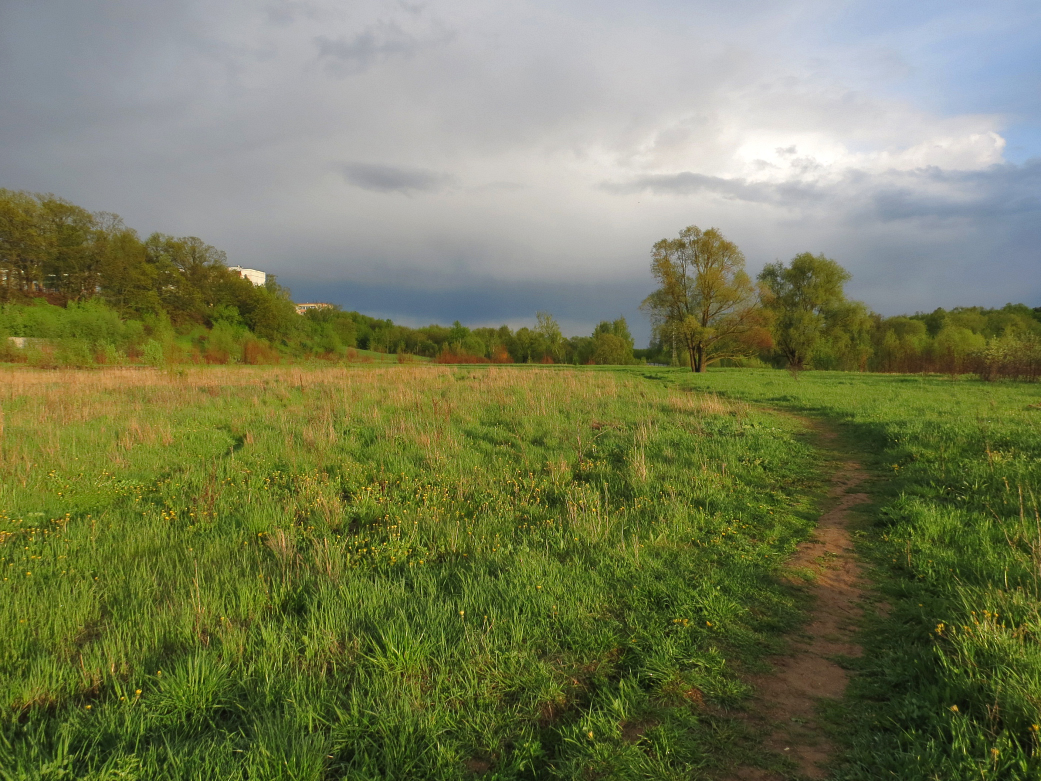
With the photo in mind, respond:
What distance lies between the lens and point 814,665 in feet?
12.5

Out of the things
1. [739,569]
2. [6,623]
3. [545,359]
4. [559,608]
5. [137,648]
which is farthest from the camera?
[545,359]

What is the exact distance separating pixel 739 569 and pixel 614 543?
55.4 inches

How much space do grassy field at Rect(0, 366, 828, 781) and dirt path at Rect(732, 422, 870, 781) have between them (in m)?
0.21

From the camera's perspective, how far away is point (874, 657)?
3.86 meters

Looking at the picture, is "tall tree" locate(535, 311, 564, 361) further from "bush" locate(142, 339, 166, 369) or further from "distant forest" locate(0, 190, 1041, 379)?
"bush" locate(142, 339, 166, 369)

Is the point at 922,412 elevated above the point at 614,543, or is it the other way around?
the point at 922,412

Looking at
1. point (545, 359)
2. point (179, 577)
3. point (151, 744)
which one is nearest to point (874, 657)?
point (151, 744)

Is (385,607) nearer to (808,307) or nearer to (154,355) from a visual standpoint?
(154,355)

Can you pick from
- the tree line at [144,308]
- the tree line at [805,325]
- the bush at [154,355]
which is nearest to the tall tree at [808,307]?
the tree line at [805,325]

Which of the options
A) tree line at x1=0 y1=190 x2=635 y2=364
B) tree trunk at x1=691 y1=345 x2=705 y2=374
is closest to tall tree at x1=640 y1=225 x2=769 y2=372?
tree trunk at x1=691 y1=345 x2=705 y2=374

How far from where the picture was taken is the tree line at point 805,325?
40.4 meters

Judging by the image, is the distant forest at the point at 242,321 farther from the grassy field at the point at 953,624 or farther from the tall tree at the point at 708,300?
the grassy field at the point at 953,624

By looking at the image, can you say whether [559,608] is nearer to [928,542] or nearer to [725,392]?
[928,542]

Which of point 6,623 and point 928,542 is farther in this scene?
point 928,542
